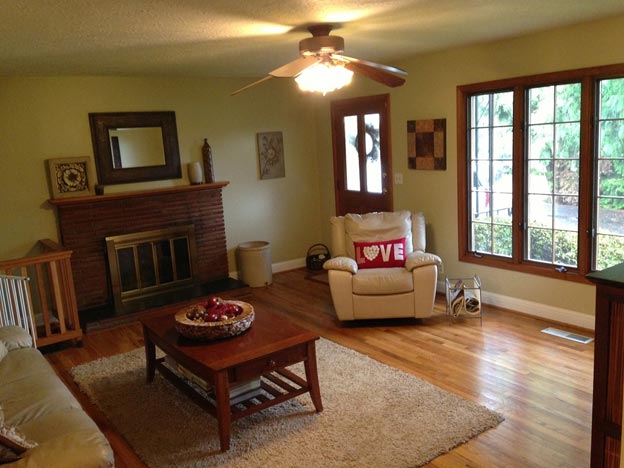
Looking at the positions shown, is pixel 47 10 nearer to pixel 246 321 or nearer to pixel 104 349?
pixel 246 321

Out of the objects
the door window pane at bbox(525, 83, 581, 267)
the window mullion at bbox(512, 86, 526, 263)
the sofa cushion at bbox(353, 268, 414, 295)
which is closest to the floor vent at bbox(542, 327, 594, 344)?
the door window pane at bbox(525, 83, 581, 267)

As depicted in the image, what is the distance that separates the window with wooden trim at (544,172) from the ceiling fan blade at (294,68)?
2189mm

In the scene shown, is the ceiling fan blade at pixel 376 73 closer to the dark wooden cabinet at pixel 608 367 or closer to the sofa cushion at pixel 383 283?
the sofa cushion at pixel 383 283

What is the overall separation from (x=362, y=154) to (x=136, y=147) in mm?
2486

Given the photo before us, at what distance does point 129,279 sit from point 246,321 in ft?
9.14

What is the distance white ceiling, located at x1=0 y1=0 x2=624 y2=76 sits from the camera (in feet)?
9.53

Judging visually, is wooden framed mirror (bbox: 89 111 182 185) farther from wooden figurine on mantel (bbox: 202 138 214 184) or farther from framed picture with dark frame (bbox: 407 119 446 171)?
framed picture with dark frame (bbox: 407 119 446 171)

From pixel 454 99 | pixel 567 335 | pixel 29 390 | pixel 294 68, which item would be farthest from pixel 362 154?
pixel 29 390

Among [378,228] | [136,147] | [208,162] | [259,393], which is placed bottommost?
[259,393]

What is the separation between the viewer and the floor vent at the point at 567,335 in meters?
4.13

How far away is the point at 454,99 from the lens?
509 cm

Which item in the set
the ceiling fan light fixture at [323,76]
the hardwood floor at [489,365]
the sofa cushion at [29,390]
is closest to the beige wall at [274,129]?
the hardwood floor at [489,365]

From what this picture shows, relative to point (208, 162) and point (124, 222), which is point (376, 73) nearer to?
point (208, 162)

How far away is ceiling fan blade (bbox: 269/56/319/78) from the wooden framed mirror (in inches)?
111
